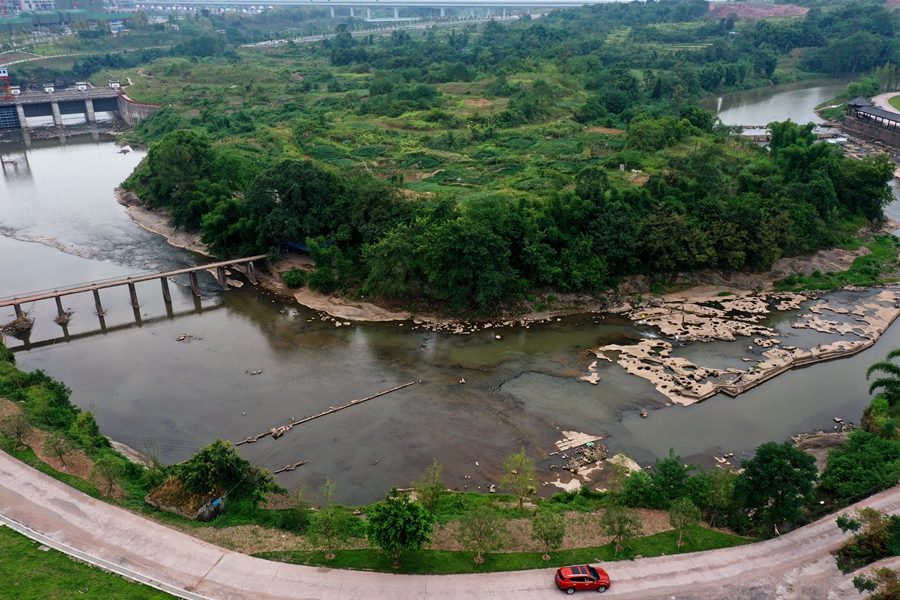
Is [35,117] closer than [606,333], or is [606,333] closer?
[606,333]

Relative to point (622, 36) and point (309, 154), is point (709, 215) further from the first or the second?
point (622, 36)

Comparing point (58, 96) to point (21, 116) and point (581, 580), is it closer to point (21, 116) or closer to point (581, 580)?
point (21, 116)

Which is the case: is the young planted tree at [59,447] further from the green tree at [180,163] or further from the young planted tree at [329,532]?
the green tree at [180,163]

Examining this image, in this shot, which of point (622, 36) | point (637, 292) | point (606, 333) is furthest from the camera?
point (622, 36)

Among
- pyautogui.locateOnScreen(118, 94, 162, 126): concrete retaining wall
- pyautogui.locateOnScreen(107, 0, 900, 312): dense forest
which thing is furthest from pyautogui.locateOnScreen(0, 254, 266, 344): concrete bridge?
pyautogui.locateOnScreen(118, 94, 162, 126): concrete retaining wall

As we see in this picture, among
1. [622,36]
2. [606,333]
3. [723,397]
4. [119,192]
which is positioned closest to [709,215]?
[606,333]

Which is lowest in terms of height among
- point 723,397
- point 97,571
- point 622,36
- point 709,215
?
point 723,397

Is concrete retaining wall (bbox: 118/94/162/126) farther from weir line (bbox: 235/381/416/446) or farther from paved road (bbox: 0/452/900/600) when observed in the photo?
paved road (bbox: 0/452/900/600)

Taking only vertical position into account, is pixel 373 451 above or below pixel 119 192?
below
